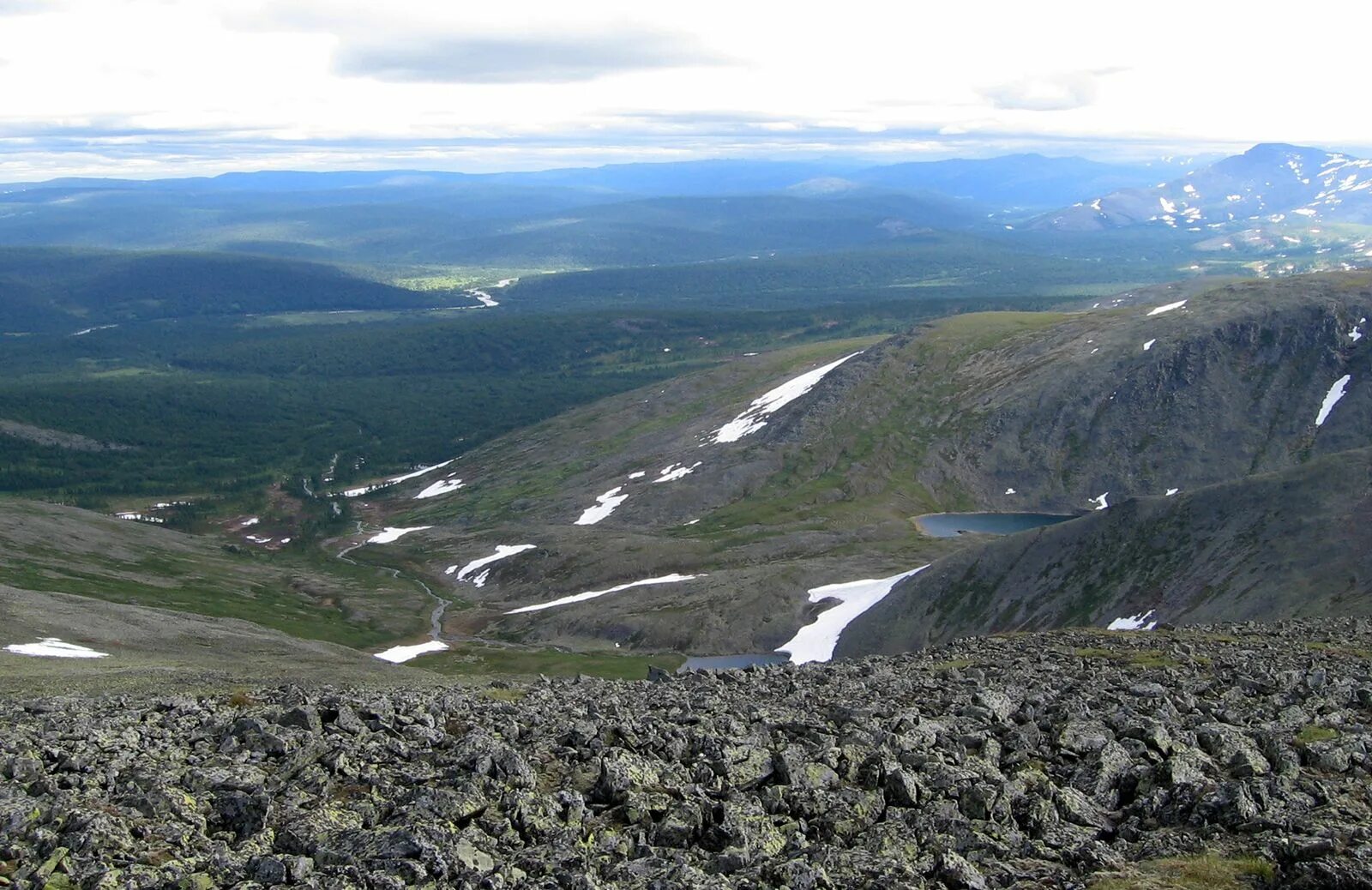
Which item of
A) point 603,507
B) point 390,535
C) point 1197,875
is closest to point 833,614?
point 603,507

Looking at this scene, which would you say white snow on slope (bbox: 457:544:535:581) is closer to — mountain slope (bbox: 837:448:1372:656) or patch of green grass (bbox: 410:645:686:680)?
patch of green grass (bbox: 410:645:686:680)

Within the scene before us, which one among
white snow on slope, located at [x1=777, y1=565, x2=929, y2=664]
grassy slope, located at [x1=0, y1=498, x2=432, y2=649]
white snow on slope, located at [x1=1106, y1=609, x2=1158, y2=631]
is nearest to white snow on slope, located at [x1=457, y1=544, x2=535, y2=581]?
grassy slope, located at [x1=0, y1=498, x2=432, y2=649]

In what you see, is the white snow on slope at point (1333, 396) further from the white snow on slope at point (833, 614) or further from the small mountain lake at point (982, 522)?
the white snow on slope at point (833, 614)

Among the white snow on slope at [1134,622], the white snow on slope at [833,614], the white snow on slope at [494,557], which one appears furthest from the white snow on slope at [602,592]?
the white snow on slope at [1134,622]

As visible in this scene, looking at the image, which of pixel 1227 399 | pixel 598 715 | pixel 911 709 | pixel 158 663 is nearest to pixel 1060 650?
pixel 911 709

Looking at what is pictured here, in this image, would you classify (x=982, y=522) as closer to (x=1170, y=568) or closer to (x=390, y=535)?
(x=1170, y=568)

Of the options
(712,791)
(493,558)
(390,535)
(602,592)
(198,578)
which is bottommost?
(390,535)
